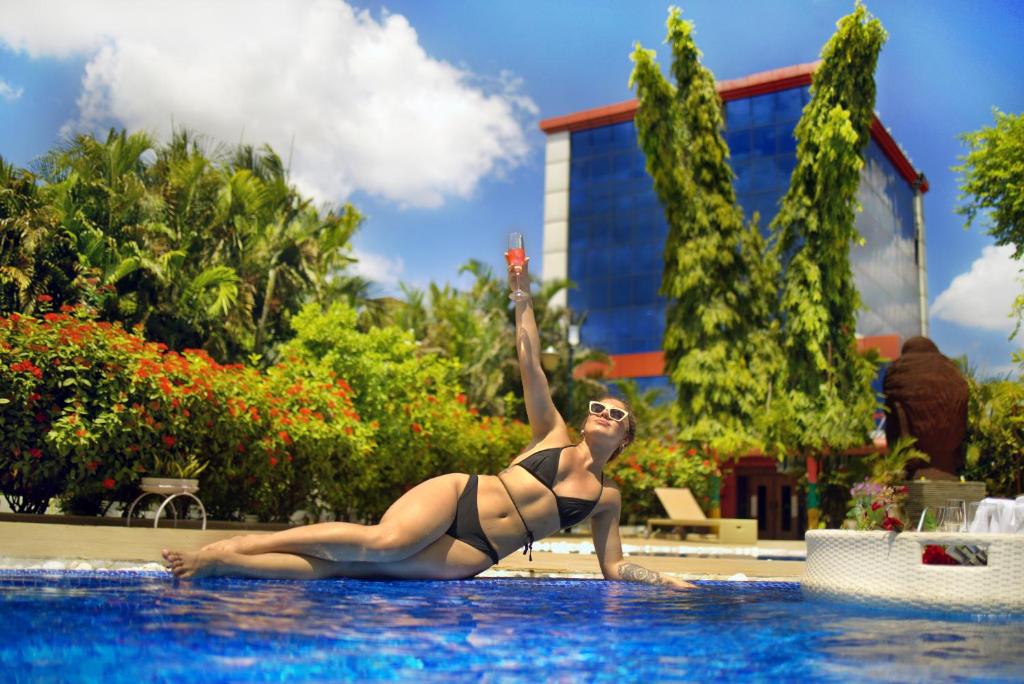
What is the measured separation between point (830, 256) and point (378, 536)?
1923 cm

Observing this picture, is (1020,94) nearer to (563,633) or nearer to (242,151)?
(242,151)

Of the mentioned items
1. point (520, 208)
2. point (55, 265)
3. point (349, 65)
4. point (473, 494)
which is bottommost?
point (473, 494)

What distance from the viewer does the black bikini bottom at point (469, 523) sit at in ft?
15.1

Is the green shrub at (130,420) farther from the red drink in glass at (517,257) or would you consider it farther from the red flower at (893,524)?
the red flower at (893,524)

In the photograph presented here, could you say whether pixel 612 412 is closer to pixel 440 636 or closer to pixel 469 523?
pixel 469 523

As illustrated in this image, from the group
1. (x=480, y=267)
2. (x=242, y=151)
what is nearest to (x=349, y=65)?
(x=480, y=267)

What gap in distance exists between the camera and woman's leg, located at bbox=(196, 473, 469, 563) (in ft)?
14.0

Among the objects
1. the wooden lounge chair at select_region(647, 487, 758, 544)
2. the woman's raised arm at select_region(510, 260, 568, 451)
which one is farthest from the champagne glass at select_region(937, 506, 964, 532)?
the wooden lounge chair at select_region(647, 487, 758, 544)

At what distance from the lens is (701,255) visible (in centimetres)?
2300

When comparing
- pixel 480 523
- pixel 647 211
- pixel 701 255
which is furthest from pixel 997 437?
pixel 647 211

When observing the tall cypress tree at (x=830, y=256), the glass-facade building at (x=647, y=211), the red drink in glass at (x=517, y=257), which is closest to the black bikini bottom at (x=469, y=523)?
the red drink in glass at (x=517, y=257)

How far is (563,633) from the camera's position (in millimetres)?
3051

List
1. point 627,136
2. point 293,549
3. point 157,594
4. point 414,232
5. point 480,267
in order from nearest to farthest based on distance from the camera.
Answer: point 157,594, point 293,549, point 480,267, point 627,136, point 414,232

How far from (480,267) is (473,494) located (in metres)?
24.3
